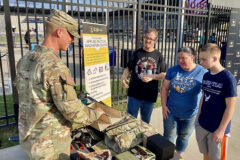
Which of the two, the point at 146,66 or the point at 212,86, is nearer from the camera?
the point at 212,86

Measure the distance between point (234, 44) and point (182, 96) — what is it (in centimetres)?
550

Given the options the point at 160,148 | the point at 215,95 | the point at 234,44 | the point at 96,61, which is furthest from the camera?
the point at 234,44

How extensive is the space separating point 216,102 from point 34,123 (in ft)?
5.62

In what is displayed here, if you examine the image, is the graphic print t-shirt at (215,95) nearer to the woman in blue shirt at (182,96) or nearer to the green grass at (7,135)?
the woman in blue shirt at (182,96)

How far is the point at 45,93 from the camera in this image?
130cm

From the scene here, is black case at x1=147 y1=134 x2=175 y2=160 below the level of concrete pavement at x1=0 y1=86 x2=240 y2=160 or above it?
above

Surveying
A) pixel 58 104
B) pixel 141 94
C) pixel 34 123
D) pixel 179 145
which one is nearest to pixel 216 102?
pixel 179 145

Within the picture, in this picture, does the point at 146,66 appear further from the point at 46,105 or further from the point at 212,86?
the point at 46,105

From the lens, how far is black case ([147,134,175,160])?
4.91 ft

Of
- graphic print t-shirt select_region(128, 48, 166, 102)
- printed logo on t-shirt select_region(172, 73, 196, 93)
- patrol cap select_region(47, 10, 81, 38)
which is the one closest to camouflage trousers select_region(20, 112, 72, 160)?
patrol cap select_region(47, 10, 81, 38)

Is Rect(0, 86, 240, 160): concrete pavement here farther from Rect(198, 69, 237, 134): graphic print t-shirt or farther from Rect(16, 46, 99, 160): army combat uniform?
Rect(16, 46, 99, 160): army combat uniform

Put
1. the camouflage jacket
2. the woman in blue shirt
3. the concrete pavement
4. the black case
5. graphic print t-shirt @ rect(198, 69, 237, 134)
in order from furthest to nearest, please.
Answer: the concrete pavement, the woman in blue shirt, graphic print t-shirt @ rect(198, 69, 237, 134), the black case, the camouflage jacket

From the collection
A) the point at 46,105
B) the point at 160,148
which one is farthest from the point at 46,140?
the point at 160,148

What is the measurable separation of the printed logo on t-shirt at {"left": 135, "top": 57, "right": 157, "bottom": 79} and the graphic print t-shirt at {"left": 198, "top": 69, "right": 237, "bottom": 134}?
0.90m
